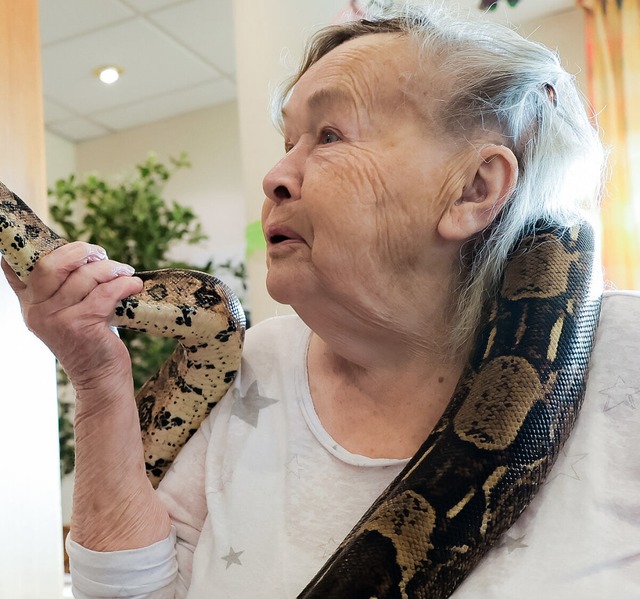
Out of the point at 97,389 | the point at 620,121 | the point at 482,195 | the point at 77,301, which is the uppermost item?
the point at 620,121

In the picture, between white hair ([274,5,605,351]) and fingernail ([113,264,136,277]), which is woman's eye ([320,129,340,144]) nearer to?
white hair ([274,5,605,351])

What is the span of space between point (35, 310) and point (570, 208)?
77 centimetres

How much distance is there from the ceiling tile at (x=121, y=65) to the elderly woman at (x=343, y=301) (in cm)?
299

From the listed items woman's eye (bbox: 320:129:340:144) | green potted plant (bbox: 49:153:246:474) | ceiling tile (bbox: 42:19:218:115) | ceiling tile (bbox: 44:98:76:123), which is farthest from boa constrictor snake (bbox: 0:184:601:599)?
ceiling tile (bbox: 44:98:76:123)

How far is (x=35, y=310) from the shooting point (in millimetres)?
855

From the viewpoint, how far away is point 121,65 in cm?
396

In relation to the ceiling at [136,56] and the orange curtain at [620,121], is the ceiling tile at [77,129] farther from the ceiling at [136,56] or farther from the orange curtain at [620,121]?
the orange curtain at [620,121]

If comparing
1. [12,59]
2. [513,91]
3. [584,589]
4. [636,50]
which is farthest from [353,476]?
[636,50]

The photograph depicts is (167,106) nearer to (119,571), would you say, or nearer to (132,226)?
(132,226)

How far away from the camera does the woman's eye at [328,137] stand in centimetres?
96

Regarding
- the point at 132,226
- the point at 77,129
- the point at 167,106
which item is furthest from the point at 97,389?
the point at 77,129

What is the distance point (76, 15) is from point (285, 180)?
3003 millimetres

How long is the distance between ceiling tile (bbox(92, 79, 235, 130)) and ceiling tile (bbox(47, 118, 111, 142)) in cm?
9

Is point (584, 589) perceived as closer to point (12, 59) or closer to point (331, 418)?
point (331, 418)
